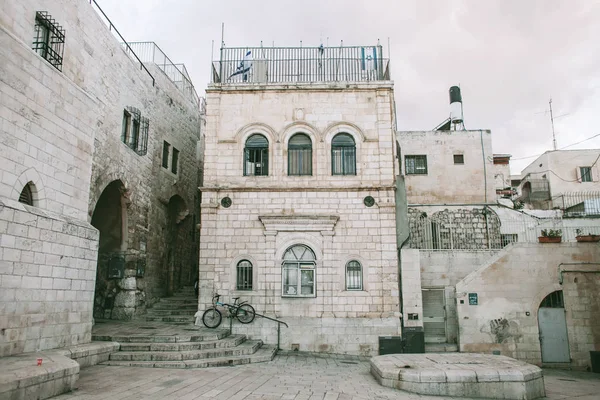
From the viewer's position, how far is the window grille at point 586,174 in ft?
93.9

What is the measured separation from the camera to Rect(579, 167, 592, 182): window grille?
28.6 metres

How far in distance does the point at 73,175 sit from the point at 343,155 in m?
8.52

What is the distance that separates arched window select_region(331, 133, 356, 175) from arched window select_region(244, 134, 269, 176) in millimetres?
2309

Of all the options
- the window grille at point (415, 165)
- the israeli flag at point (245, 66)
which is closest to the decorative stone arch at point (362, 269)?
the israeli flag at point (245, 66)

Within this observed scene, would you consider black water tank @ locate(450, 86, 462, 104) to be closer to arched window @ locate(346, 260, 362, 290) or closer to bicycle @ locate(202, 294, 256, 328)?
arched window @ locate(346, 260, 362, 290)

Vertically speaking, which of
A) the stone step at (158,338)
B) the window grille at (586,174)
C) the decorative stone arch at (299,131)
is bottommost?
the stone step at (158,338)

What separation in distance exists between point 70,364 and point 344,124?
36.3ft

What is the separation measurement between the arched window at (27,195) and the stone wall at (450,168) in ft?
52.2

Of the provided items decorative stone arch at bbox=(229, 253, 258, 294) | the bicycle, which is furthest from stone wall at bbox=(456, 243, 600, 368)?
the bicycle

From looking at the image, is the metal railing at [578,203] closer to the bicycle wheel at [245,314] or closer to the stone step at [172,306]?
the bicycle wheel at [245,314]

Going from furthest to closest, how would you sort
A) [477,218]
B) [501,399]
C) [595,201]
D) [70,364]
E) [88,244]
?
[595,201] → [477,218] → [88,244] → [501,399] → [70,364]

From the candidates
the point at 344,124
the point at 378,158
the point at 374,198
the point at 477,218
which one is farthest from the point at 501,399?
the point at 477,218

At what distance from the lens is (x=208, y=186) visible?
51.4 feet

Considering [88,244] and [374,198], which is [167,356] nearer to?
[88,244]
